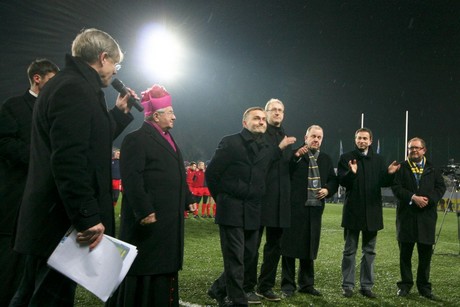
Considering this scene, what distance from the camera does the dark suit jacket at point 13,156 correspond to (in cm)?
407

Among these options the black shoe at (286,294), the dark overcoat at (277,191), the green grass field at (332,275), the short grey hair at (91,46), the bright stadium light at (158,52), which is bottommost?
the green grass field at (332,275)

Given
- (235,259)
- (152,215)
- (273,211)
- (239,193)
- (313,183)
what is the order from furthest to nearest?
(313,183), (273,211), (239,193), (235,259), (152,215)

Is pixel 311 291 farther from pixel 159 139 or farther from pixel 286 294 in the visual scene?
pixel 159 139

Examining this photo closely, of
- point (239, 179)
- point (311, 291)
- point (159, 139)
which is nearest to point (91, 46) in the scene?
point (159, 139)

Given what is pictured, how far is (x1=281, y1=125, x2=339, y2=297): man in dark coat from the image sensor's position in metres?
A: 6.19

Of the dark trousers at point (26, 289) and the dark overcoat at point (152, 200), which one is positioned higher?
the dark overcoat at point (152, 200)

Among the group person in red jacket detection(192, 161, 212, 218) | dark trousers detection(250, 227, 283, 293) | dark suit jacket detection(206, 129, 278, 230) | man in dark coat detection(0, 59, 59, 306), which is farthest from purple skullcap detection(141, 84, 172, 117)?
person in red jacket detection(192, 161, 212, 218)

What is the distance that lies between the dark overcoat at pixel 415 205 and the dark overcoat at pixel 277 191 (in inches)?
69.9

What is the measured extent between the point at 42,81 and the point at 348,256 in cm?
455

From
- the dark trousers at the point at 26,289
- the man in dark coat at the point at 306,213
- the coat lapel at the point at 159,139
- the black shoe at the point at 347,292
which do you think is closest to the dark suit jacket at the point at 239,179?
the man in dark coat at the point at 306,213

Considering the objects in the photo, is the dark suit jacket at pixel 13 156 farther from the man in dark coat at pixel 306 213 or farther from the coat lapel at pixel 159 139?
the man in dark coat at pixel 306 213

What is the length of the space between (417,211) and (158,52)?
2840 cm

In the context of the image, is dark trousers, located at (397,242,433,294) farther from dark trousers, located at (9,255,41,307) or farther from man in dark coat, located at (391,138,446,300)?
dark trousers, located at (9,255,41,307)

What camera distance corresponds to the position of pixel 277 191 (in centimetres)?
600
